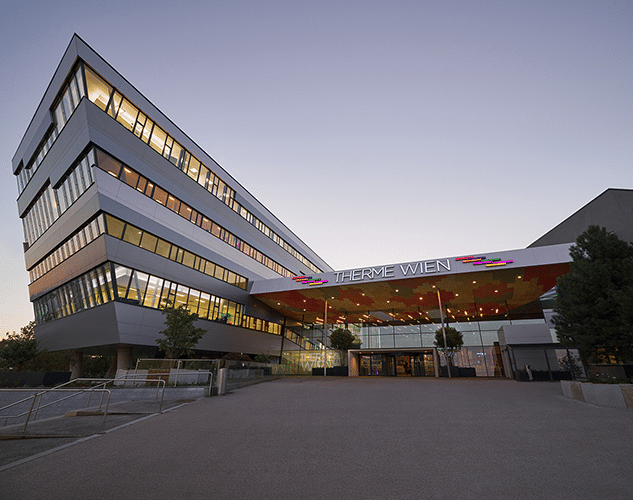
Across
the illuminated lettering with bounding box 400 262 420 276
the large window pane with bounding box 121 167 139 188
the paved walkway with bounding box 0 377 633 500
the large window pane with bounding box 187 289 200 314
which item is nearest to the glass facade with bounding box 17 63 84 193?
the large window pane with bounding box 121 167 139 188

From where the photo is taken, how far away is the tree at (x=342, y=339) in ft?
102

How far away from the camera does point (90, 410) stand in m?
10.1

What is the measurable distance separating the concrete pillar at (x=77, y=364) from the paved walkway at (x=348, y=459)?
2571cm

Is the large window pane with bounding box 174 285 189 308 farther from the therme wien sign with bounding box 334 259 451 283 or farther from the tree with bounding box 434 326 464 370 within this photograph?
the tree with bounding box 434 326 464 370

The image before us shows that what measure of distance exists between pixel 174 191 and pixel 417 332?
28598 mm

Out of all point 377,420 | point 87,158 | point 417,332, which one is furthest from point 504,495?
point 417,332

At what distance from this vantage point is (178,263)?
25969 mm

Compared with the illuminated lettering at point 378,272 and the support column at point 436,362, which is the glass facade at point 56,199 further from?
the support column at point 436,362

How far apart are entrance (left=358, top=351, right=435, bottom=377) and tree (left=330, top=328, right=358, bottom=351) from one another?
460 centimetres

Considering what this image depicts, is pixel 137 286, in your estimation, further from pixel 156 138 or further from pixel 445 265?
pixel 445 265

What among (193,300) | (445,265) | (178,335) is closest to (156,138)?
(193,300)

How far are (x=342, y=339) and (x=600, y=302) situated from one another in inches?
897

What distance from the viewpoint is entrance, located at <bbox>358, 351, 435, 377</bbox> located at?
32281 millimetres

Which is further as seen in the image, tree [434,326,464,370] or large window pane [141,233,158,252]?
tree [434,326,464,370]
